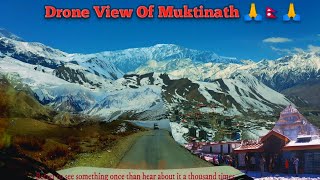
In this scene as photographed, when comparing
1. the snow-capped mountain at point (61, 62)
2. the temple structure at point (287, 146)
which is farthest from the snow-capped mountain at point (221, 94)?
the snow-capped mountain at point (61, 62)

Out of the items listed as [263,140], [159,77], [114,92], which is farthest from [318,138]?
[114,92]

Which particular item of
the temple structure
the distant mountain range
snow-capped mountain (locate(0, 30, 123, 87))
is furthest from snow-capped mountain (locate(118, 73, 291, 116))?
snow-capped mountain (locate(0, 30, 123, 87))

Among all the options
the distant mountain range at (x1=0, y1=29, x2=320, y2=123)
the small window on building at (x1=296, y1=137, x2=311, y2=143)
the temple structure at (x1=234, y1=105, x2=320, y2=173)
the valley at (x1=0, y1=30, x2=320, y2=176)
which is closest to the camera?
the temple structure at (x1=234, y1=105, x2=320, y2=173)

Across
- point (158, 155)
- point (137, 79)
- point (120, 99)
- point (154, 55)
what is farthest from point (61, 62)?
point (158, 155)

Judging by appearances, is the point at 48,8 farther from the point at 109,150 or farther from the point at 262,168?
the point at 262,168

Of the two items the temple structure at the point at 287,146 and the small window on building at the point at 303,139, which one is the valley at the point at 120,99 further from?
the small window on building at the point at 303,139

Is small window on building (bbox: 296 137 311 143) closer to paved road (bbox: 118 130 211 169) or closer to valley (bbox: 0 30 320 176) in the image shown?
valley (bbox: 0 30 320 176)
